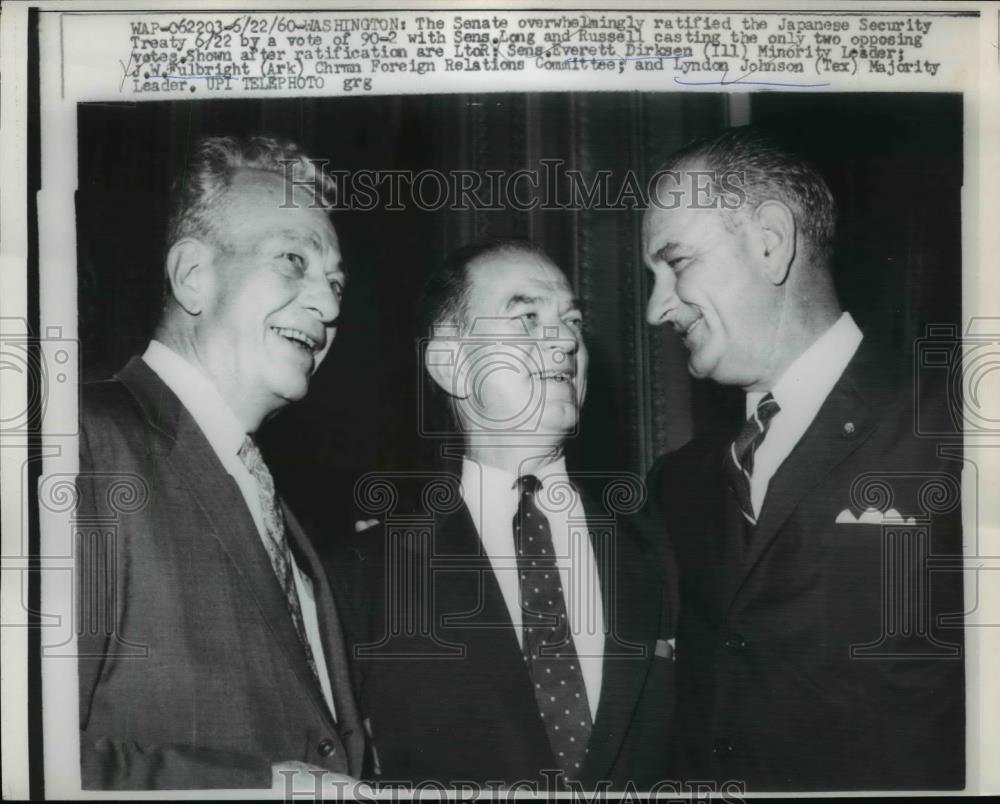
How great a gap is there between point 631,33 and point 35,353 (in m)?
1.54

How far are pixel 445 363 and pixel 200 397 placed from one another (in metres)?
0.55

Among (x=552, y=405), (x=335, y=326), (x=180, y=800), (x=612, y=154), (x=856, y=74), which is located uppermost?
(x=856, y=74)

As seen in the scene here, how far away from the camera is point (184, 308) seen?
2240 mm

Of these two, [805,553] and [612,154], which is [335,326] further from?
[805,553]

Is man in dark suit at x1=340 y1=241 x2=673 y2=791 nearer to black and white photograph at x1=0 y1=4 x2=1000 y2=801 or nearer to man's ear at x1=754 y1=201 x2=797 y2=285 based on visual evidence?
black and white photograph at x1=0 y1=4 x2=1000 y2=801

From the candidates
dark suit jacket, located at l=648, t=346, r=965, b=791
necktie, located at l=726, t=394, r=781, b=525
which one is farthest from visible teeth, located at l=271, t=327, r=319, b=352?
necktie, located at l=726, t=394, r=781, b=525

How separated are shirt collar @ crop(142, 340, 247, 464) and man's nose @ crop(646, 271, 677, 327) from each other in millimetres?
965

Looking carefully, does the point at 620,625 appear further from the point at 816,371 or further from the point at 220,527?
the point at 220,527

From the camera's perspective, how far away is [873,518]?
7.46 ft

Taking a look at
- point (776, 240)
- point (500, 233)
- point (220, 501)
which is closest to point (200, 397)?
point (220, 501)

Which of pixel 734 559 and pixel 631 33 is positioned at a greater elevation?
pixel 631 33

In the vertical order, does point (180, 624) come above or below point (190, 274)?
below

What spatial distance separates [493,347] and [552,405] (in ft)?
0.61

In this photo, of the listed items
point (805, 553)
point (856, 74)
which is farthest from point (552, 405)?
point (856, 74)
